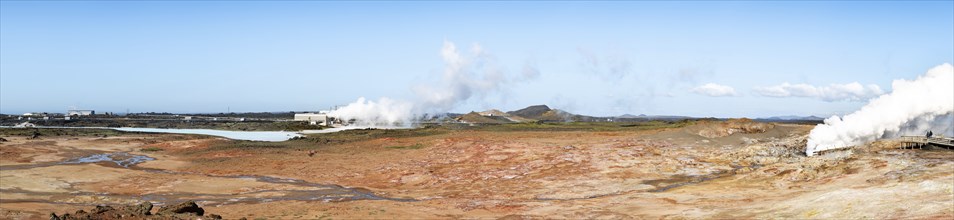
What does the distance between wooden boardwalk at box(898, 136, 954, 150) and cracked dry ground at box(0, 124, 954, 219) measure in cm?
128

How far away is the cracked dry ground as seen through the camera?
32312 millimetres

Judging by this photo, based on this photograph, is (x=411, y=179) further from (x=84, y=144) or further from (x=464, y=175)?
(x=84, y=144)

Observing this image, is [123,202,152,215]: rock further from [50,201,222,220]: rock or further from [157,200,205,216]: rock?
[157,200,205,216]: rock

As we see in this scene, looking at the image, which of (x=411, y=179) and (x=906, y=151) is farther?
(x=411, y=179)

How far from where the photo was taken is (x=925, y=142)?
49.2 meters

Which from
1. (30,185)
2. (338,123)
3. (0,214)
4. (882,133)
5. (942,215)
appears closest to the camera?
(942,215)

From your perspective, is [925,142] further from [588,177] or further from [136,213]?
[136,213]

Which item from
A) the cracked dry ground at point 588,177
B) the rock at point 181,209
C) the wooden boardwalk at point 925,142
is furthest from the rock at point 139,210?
the wooden boardwalk at point 925,142

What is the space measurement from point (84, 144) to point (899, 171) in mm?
87946

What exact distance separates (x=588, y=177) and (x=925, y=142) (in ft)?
85.9

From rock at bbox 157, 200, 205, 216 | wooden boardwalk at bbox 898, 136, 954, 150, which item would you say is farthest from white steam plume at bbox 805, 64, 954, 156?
rock at bbox 157, 200, 205, 216

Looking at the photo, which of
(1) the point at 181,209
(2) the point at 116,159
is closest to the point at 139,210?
(1) the point at 181,209

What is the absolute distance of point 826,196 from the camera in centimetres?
3231

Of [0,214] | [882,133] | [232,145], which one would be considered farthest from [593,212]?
[232,145]
